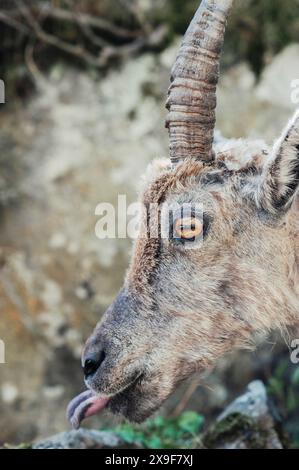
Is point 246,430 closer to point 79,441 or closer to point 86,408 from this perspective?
point 79,441

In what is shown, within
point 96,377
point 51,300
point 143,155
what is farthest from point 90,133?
point 96,377

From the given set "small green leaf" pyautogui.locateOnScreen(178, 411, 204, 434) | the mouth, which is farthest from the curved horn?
"small green leaf" pyautogui.locateOnScreen(178, 411, 204, 434)

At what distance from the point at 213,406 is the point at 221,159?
17.1 feet

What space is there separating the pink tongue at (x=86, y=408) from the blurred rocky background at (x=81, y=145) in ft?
13.3

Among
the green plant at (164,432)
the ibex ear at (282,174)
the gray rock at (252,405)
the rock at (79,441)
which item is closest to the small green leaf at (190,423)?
the green plant at (164,432)

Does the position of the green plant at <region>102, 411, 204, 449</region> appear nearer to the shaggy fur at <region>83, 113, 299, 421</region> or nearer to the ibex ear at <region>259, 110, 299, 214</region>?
the shaggy fur at <region>83, 113, 299, 421</region>

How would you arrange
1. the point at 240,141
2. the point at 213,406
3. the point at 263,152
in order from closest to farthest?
the point at 263,152, the point at 240,141, the point at 213,406

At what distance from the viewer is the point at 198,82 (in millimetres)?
5500

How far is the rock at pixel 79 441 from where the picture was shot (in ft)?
19.6

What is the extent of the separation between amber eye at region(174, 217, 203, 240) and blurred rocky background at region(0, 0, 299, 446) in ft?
15.6

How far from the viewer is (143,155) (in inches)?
415

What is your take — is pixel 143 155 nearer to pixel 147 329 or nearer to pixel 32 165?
pixel 32 165

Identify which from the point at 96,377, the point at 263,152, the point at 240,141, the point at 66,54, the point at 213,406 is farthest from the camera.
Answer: the point at 66,54

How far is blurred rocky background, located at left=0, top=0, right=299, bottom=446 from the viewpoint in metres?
10.1
